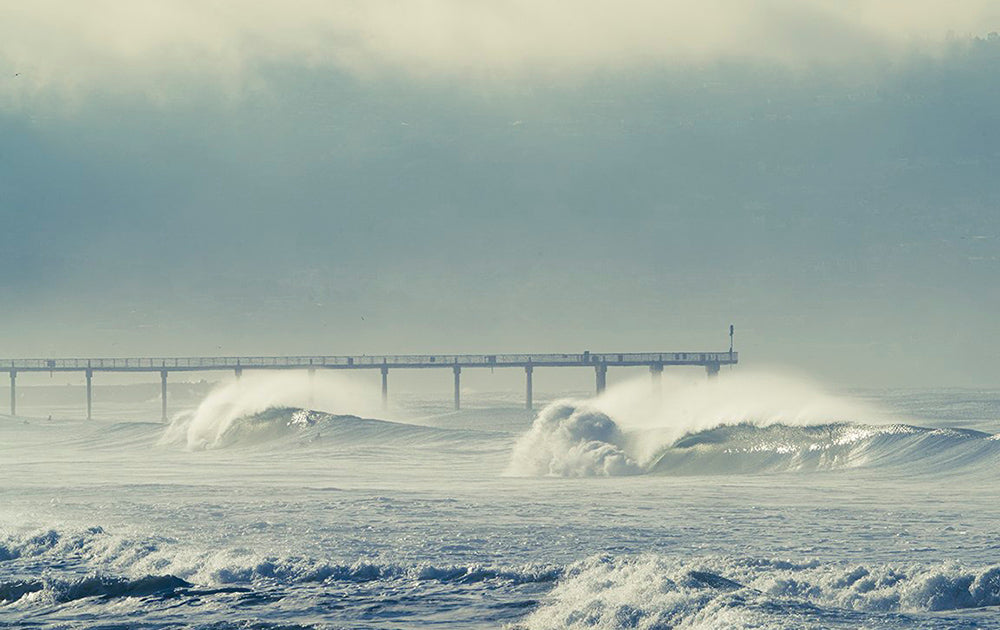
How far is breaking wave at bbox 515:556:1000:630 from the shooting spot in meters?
16.8

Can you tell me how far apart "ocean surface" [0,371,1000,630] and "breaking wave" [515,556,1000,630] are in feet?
0.16

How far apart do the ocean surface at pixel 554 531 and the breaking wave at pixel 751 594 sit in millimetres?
49

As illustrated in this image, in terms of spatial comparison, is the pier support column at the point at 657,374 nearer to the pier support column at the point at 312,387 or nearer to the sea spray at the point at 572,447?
the pier support column at the point at 312,387

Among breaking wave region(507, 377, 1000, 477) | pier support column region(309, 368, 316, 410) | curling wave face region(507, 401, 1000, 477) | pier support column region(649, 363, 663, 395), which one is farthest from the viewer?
pier support column region(649, 363, 663, 395)

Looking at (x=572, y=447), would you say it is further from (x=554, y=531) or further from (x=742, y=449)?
(x=554, y=531)

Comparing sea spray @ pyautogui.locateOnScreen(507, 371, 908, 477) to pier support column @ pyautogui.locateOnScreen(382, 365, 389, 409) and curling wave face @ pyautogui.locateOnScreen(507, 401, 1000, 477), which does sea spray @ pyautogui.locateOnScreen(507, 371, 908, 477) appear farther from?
pier support column @ pyautogui.locateOnScreen(382, 365, 389, 409)

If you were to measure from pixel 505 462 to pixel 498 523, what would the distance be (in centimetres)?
1945

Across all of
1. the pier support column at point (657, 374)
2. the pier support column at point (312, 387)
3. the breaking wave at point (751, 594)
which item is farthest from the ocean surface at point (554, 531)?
the pier support column at point (657, 374)

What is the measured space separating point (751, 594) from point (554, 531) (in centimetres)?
732

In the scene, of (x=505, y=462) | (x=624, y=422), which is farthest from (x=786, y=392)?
(x=505, y=462)

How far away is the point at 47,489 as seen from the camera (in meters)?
35.9

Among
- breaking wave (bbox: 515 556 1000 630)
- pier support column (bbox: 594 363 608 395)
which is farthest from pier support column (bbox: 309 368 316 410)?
breaking wave (bbox: 515 556 1000 630)

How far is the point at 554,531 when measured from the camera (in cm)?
2488

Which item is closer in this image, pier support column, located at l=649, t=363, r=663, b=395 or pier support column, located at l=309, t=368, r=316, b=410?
pier support column, located at l=309, t=368, r=316, b=410
